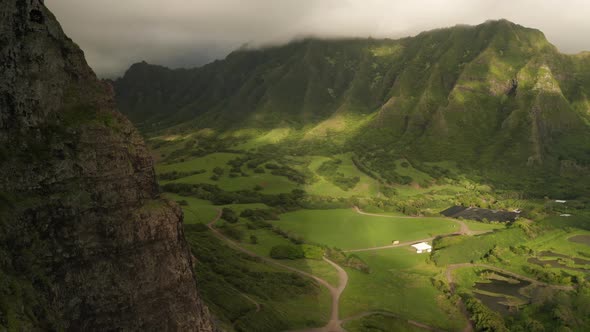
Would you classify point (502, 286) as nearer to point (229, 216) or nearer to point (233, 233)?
point (233, 233)

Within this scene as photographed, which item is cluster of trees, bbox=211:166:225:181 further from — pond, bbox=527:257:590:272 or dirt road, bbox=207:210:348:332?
pond, bbox=527:257:590:272

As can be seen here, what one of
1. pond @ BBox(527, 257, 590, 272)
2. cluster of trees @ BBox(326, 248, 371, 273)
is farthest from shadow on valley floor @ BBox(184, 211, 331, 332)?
pond @ BBox(527, 257, 590, 272)

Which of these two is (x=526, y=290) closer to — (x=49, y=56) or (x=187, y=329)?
(x=187, y=329)

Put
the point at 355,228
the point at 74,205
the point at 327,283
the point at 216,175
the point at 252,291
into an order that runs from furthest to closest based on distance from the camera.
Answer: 1. the point at 216,175
2. the point at 355,228
3. the point at 327,283
4. the point at 252,291
5. the point at 74,205

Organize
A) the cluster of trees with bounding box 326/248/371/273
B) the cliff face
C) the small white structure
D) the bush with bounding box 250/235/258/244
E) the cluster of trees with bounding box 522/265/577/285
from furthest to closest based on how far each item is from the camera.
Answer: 1. the small white structure
2. the bush with bounding box 250/235/258/244
3. the cluster of trees with bounding box 326/248/371/273
4. the cluster of trees with bounding box 522/265/577/285
5. the cliff face

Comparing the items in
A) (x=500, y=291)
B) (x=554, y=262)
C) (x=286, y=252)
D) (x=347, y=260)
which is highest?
(x=286, y=252)

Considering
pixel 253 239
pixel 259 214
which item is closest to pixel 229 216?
pixel 259 214
